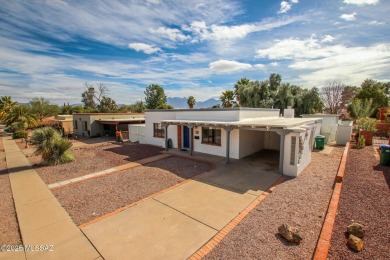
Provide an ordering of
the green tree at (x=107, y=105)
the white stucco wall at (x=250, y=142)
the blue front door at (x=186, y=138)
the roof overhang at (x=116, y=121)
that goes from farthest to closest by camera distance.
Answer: the green tree at (x=107, y=105) → the roof overhang at (x=116, y=121) → the blue front door at (x=186, y=138) → the white stucco wall at (x=250, y=142)

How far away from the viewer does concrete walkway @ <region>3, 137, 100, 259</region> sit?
4.51 metres

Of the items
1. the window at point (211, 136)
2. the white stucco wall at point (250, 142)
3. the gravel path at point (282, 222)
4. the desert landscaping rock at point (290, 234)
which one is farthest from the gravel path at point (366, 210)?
the window at point (211, 136)

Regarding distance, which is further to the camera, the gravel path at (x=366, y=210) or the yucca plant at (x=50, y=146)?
the yucca plant at (x=50, y=146)

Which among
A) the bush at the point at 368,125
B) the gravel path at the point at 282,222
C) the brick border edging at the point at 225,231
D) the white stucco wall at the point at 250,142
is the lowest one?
the brick border edging at the point at 225,231

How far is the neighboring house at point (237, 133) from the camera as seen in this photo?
9.11 meters

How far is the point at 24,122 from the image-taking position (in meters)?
28.6

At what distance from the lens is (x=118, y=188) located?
324 inches

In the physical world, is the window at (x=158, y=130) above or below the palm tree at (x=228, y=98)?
below

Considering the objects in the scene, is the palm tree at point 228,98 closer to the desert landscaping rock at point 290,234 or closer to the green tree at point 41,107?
the desert landscaping rock at point 290,234

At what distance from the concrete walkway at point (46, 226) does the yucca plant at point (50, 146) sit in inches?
126

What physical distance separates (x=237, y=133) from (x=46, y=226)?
991 centimetres

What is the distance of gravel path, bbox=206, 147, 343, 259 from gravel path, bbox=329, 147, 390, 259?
0.45 metres

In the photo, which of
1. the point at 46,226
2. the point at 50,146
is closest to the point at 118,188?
the point at 46,226

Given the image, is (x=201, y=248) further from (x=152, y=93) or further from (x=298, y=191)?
(x=152, y=93)
